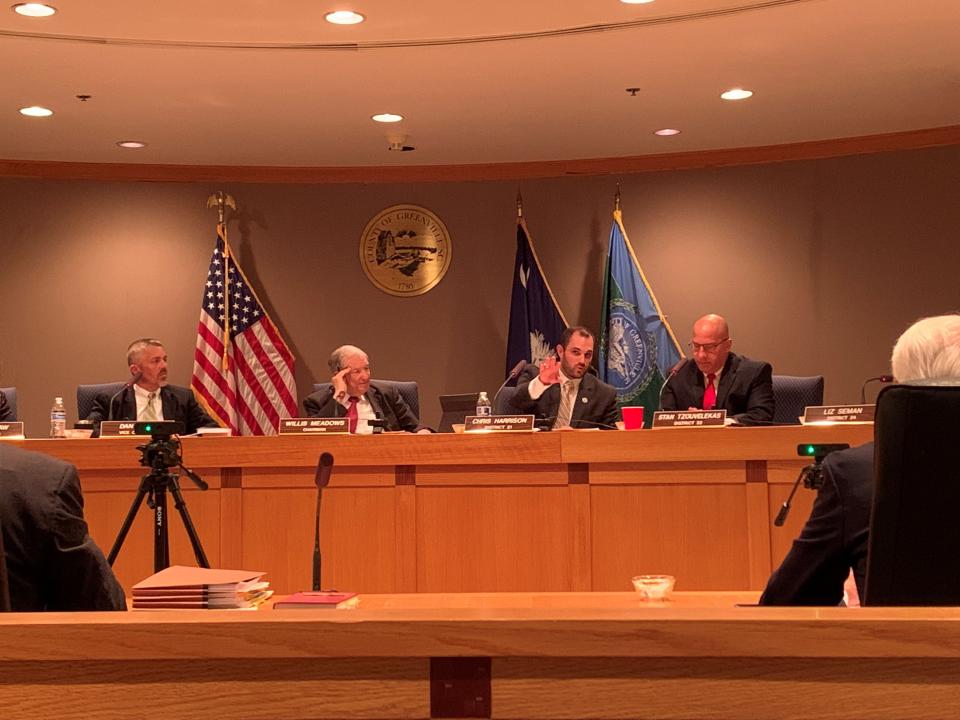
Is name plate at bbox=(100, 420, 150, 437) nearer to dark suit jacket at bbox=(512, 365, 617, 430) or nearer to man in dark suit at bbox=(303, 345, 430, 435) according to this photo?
man in dark suit at bbox=(303, 345, 430, 435)

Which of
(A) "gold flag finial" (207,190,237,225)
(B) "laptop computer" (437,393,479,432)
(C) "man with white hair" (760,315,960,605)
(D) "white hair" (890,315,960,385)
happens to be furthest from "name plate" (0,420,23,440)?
(D) "white hair" (890,315,960,385)

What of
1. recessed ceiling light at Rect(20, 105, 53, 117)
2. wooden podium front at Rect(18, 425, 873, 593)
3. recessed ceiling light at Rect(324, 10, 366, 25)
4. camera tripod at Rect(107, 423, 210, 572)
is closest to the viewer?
camera tripod at Rect(107, 423, 210, 572)

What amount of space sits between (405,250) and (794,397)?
3.07 metres

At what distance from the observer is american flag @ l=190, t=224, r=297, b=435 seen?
24.5 ft

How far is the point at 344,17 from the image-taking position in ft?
16.6

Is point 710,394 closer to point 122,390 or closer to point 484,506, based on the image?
Answer: point 484,506

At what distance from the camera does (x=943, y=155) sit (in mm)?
7270

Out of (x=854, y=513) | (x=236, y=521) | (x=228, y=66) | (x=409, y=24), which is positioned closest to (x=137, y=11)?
(x=228, y=66)

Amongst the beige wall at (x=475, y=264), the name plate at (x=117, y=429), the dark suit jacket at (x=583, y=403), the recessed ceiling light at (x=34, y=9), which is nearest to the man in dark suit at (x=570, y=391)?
the dark suit jacket at (x=583, y=403)

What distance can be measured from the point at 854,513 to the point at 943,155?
230 inches

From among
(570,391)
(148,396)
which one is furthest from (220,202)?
(570,391)

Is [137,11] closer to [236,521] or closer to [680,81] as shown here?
[236,521]

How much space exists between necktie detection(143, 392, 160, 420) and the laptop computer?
1603 mm

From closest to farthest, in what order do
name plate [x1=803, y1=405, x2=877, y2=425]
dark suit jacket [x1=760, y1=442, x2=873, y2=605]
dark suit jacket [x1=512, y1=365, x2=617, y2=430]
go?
dark suit jacket [x1=760, y1=442, x2=873, y2=605] < name plate [x1=803, y1=405, x2=877, y2=425] < dark suit jacket [x1=512, y1=365, x2=617, y2=430]
